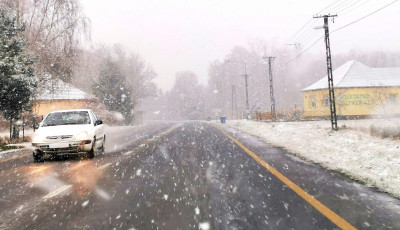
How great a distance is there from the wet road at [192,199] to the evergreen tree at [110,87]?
40215 millimetres

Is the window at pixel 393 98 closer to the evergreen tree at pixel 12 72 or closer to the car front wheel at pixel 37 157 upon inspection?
the evergreen tree at pixel 12 72

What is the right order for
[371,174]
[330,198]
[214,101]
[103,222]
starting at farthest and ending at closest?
1. [214,101]
2. [371,174]
3. [330,198]
4. [103,222]

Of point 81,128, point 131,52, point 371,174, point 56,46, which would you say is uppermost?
point 131,52

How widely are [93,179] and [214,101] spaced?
98.5 metres

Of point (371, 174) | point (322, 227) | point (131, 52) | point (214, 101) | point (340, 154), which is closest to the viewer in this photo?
point (322, 227)

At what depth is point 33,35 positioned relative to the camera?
21.7 meters

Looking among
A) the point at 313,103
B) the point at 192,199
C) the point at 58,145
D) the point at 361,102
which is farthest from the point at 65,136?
the point at 313,103

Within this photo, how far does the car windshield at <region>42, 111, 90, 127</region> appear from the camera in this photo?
11527 millimetres

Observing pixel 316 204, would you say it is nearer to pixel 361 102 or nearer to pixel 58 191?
pixel 58 191

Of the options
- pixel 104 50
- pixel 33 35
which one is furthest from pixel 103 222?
pixel 104 50

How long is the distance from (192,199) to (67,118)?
7880 mm

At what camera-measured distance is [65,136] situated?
403 inches

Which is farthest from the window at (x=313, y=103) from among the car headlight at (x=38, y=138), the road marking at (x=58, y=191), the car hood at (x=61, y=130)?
the road marking at (x=58, y=191)

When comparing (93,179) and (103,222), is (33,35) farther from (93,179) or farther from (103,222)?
(103,222)
